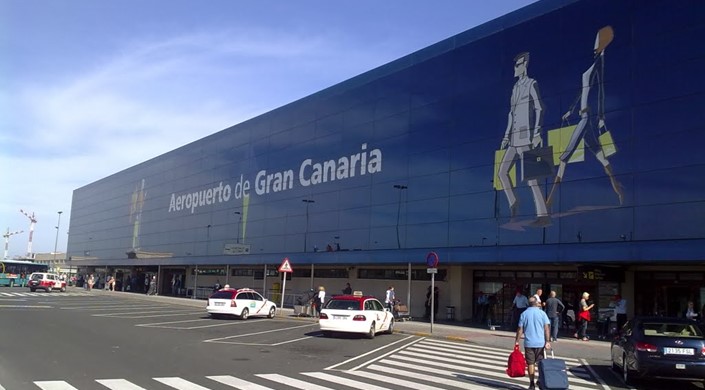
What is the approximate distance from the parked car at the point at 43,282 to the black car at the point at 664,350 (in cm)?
5558

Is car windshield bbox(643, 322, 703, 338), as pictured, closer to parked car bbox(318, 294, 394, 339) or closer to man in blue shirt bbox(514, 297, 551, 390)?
man in blue shirt bbox(514, 297, 551, 390)

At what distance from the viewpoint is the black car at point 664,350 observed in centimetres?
1211

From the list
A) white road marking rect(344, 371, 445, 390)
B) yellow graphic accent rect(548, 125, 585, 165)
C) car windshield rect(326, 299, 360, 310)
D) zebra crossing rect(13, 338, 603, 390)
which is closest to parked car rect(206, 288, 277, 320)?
car windshield rect(326, 299, 360, 310)

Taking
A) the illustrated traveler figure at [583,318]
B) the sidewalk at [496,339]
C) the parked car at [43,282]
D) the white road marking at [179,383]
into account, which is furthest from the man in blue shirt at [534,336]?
the parked car at [43,282]

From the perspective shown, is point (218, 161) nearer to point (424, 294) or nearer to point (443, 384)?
point (424, 294)

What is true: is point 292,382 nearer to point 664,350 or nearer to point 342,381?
point 342,381

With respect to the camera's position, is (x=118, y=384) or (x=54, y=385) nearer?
(x=54, y=385)

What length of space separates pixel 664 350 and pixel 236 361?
919 cm

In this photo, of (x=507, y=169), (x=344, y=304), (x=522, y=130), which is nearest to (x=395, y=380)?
(x=344, y=304)

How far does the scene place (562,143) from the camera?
89.2ft

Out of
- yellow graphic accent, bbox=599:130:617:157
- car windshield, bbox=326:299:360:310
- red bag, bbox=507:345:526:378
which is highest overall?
yellow graphic accent, bbox=599:130:617:157

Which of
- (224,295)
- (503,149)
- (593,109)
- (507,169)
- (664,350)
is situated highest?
(593,109)

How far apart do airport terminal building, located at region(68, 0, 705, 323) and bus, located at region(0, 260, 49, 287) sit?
3175 centimetres

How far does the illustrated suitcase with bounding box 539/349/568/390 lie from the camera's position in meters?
10.0
